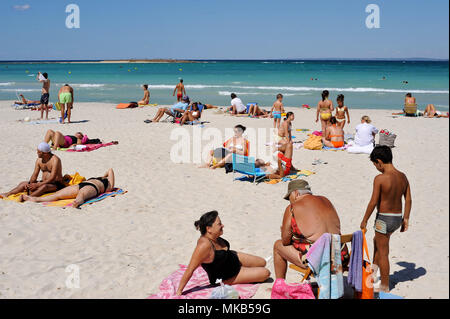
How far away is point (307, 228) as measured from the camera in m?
3.73

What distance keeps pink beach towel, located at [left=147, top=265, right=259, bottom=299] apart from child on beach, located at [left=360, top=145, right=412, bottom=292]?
49.8 inches

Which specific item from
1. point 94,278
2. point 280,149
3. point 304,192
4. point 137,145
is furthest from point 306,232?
point 137,145

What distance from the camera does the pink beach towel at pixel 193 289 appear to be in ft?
13.1

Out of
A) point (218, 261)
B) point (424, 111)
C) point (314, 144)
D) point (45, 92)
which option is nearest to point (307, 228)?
point (218, 261)

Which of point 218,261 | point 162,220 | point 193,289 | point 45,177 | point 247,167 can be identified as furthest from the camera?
point 247,167

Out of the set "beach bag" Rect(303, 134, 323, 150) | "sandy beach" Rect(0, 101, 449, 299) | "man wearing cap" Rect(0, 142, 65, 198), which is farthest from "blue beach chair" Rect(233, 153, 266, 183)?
"man wearing cap" Rect(0, 142, 65, 198)

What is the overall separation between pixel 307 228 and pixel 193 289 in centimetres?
140

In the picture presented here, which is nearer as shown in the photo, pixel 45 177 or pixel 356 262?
pixel 356 262

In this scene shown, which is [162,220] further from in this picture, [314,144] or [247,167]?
[314,144]

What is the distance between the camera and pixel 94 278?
4332mm

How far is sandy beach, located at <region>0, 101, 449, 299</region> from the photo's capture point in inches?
163

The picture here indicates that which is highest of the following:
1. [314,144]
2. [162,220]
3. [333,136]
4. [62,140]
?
[333,136]

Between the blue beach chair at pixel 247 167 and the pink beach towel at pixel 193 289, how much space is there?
360 cm
